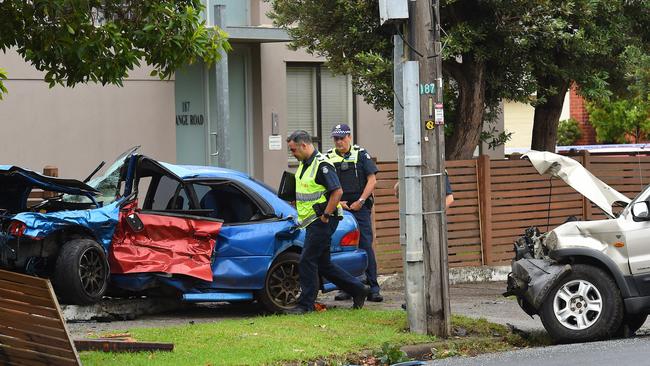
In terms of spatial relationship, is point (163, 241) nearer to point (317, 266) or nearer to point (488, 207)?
point (317, 266)

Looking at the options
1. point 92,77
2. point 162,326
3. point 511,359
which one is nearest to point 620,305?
point 511,359

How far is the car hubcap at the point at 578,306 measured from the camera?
1055 cm

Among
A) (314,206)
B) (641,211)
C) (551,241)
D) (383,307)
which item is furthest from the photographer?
(383,307)

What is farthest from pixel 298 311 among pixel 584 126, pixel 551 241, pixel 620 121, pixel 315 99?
pixel 584 126

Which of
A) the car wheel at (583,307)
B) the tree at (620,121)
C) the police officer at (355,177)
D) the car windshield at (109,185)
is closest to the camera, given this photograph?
the car wheel at (583,307)

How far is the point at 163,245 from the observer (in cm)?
1180

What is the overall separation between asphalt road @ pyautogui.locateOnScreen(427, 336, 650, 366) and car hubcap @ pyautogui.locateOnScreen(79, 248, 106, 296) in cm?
355

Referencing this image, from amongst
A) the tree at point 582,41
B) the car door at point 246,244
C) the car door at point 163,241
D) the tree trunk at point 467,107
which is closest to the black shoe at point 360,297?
the car door at point 246,244

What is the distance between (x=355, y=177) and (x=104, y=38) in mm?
3622

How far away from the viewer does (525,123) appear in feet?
150

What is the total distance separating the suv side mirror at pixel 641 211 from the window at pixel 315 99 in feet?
39.1

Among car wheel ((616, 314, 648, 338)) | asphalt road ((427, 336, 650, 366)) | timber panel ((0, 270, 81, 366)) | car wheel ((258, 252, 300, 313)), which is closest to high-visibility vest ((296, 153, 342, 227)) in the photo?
car wheel ((258, 252, 300, 313))

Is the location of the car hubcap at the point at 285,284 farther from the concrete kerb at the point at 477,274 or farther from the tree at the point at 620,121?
the tree at the point at 620,121

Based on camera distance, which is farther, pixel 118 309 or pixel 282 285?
pixel 282 285
